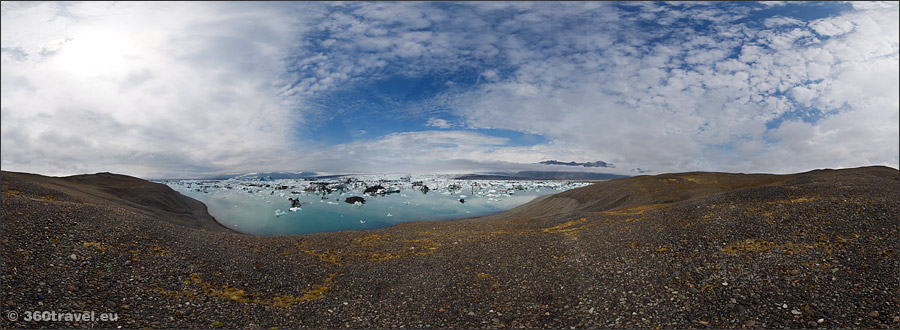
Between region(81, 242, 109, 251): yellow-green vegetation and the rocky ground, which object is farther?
region(81, 242, 109, 251): yellow-green vegetation

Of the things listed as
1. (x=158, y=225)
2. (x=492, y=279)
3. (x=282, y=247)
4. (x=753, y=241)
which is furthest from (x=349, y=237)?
(x=753, y=241)

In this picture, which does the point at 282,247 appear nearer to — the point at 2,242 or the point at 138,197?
the point at 2,242

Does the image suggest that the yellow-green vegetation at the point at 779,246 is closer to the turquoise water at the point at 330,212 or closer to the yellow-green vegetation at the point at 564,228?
the yellow-green vegetation at the point at 564,228

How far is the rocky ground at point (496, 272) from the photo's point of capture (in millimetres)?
8102

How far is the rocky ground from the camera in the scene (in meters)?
8.10

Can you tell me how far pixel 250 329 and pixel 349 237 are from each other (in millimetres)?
11034

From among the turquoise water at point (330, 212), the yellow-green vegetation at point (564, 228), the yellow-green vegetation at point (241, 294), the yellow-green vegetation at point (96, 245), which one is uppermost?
the yellow-green vegetation at point (96, 245)

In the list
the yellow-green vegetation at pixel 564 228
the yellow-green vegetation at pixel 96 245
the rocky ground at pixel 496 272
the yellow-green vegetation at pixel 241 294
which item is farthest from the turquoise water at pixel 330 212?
the yellow-green vegetation at pixel 241 294

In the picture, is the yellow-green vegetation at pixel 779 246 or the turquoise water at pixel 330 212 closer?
the yellow-green vegetation at pixel 779 246

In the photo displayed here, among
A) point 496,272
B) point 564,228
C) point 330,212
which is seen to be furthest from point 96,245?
point 330,212

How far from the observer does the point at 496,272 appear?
11992 millimetres

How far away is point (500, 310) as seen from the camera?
9180mm

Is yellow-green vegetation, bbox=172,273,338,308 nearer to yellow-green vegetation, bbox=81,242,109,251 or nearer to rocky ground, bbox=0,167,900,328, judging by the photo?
rocky ground, bbox=0,167,900,328

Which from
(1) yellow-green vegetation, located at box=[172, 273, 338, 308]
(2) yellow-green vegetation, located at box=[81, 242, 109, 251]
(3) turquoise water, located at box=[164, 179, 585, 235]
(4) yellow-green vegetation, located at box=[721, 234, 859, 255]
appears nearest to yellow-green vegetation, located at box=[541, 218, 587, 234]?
(4) yellow-green vegetation, located at box=[721, 234, 859, 255]
